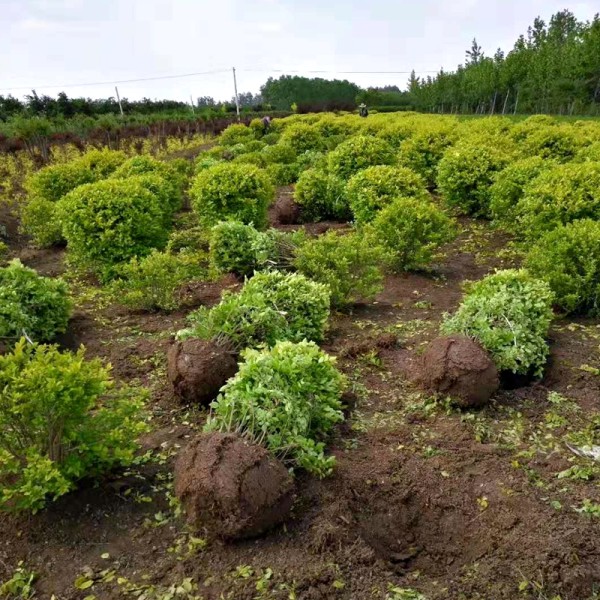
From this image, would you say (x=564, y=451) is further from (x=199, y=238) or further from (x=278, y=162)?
(x=278, y=162)

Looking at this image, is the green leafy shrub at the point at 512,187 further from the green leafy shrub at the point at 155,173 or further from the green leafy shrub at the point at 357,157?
the green leafy shrub at the point at 155,173

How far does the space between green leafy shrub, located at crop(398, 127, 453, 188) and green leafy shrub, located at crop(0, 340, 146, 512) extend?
10268mm

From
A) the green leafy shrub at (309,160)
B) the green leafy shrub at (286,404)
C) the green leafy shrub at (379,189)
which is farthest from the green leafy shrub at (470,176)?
the green leafy shrub at (286,404)

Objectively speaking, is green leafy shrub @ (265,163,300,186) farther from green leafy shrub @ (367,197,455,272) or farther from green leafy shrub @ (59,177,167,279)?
green leafy shrub @ (367,197,455,272)

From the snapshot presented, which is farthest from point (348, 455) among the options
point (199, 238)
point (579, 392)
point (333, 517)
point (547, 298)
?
point (199, 238)

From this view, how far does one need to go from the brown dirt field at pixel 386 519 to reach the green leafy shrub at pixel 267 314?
0.63 meters

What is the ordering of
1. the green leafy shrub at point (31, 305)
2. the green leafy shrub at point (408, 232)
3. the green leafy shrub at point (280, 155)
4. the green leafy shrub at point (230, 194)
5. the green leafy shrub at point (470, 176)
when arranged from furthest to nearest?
the green leafy shrub at point (280, 155), the green leafy shrub at point (470, 176), the green leafy shrub at point (230, 194), the green leafy shrub at point (408, 232), the green leafy shrub at point (31, 305)

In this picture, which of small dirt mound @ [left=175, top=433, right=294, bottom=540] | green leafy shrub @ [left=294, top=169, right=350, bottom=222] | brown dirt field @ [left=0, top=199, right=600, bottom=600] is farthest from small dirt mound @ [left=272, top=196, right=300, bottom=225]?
small dirt mound @ [left=175, top=433, right=294, bottom=540]

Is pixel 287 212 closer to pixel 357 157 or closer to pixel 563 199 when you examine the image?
pixel 357 157

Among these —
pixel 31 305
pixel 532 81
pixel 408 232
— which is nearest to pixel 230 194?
pixel 408 232

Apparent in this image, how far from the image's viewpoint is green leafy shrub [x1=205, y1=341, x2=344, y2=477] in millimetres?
3363

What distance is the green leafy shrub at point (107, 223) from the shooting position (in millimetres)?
7109

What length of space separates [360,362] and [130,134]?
22.8 m

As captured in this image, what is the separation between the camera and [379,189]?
8766 mm
